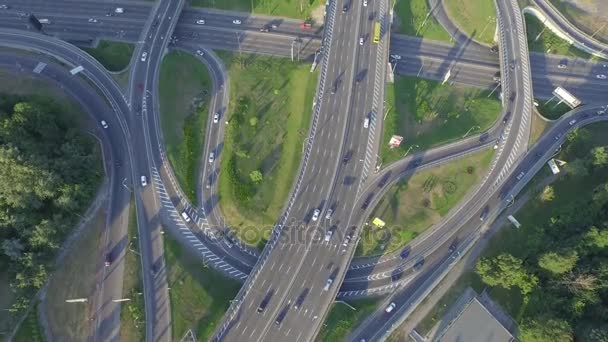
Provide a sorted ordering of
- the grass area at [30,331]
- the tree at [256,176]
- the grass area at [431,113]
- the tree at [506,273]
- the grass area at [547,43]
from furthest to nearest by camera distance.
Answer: the grass area at [547,43] → the grass area at [431,113] → the tree at [256,176] → the tree at [506,273] → the grass area at [30,331]

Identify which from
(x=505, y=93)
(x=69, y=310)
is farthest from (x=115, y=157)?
(x=505, y=93)

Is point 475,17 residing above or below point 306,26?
below

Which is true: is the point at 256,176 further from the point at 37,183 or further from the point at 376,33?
the point at 376,33

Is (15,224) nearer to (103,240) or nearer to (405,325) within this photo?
(103,240)

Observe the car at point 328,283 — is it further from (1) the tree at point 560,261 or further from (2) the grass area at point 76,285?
(2) the grass area at point 76,285

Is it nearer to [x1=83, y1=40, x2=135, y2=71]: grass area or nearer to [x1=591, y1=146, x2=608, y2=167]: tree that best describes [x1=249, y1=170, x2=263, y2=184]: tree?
[x1=83, y1=40, x2=135, y2=71]: grass area

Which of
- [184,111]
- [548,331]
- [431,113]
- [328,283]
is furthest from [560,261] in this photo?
[184,111]

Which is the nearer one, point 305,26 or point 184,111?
point 184,111

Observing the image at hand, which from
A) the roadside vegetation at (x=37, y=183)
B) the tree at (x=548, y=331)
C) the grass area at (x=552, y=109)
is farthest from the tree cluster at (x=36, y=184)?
the grass area at (x=552, y=109)
